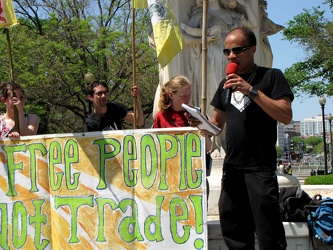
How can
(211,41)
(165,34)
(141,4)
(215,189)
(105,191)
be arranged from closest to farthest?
(105,191), (165,34), (141,4), (215,189), (211,41)

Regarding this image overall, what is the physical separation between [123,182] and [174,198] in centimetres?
44

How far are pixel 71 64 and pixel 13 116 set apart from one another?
20.1 metres

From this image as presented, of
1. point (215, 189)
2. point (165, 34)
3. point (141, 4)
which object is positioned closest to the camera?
point (165, 34)

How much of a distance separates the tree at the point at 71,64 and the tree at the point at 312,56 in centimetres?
760

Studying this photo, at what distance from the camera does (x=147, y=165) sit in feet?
17.0

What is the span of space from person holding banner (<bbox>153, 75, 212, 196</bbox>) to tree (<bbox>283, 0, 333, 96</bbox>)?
2434cm

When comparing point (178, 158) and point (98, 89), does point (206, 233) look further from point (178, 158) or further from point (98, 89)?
point (98, 89)

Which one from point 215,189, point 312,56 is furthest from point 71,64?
point 215,189

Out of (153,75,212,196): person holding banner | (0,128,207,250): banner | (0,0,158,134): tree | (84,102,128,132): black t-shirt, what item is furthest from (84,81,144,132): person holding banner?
(0,0,158,134): tree

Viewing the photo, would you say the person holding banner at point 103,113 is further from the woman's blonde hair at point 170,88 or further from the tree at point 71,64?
the tree at point 71,64

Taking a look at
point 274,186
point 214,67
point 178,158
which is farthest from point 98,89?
point 214,67

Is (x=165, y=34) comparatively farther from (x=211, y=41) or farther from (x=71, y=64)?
(x=71, y=64)

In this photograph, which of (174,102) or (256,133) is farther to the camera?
(174,102)

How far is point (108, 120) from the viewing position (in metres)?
6.02
